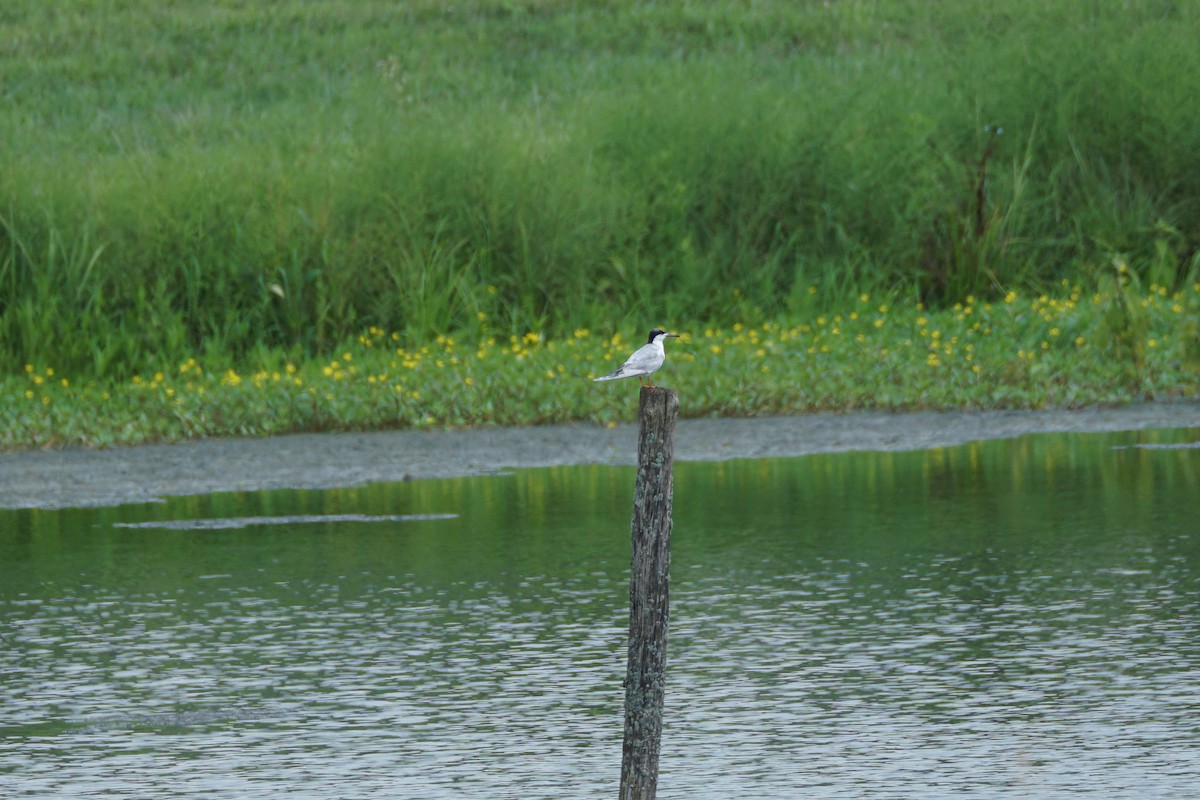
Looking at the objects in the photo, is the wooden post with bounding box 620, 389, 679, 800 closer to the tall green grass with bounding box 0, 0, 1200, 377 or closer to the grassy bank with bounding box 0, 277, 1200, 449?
the grassy bank with bounding box 0, 277, 1200, 449

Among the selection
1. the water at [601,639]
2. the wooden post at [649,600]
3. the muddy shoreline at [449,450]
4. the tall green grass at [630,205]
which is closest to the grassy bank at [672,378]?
the muddy shoreline at [449,450]

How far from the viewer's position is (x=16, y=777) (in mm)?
7195

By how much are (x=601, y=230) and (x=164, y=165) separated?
414 centimetres

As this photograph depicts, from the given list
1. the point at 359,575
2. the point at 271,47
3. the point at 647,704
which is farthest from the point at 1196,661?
the point at 271,47

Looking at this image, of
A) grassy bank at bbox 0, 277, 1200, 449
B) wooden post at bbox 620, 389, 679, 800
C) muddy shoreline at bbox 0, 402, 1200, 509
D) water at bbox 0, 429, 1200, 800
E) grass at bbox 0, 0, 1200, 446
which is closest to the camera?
wooden post at bbox 620, 389, 679, 800

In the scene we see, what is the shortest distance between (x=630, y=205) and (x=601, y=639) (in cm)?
1197

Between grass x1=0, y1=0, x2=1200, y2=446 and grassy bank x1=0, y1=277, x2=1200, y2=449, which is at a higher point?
grass x1=0, y1=0, x2=1200, y2=446

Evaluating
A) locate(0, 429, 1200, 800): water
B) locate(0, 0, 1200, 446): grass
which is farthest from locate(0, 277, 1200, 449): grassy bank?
locate(0, 429, 1200, 800): water

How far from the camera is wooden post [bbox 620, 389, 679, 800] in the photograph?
663cm

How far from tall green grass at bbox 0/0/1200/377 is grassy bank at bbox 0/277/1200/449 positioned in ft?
2.73

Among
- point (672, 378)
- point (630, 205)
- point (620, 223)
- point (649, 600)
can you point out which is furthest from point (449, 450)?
point (649, 600)

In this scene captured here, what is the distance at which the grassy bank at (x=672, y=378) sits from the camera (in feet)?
53.9

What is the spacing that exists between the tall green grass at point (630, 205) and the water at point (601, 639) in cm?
606

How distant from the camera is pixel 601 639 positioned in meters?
9.31
